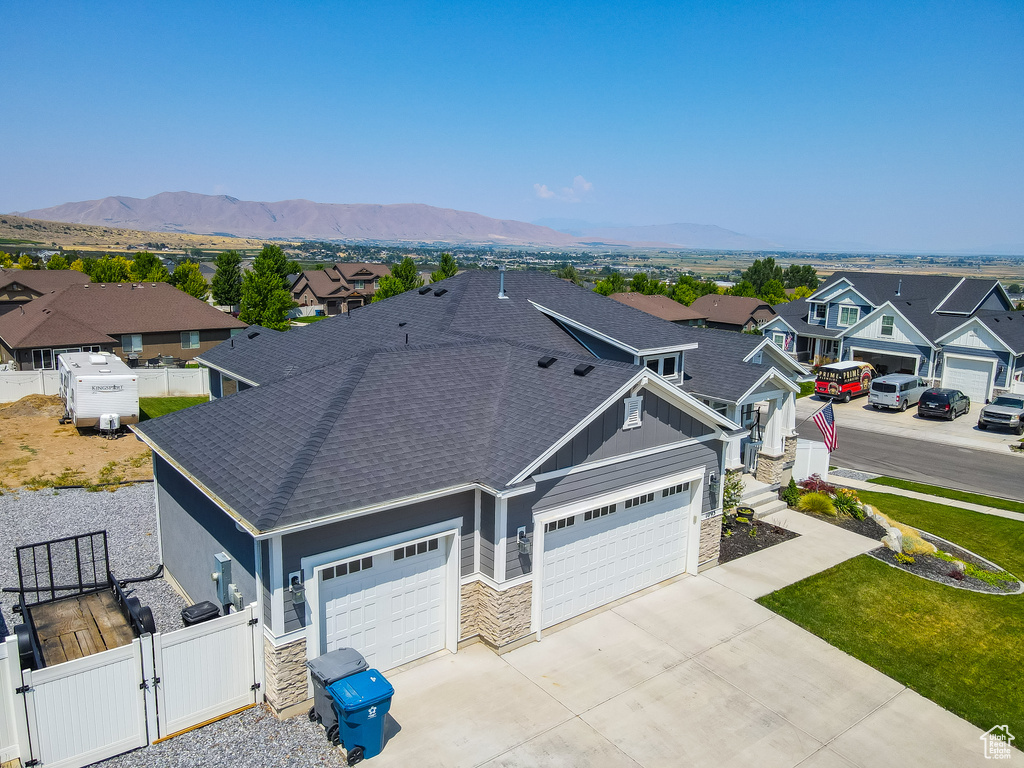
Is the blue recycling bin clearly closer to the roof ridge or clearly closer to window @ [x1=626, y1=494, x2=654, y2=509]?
the roof ridge

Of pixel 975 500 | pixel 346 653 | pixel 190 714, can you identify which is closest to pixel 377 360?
pixel 346 653

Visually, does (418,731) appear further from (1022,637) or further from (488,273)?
(488,273)

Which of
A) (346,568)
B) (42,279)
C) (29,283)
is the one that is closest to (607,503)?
(346,568)

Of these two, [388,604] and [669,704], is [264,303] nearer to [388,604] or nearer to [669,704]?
[388,604]

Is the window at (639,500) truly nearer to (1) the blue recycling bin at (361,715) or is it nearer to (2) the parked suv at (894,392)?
(1) the blue recycling bin at (361,715)

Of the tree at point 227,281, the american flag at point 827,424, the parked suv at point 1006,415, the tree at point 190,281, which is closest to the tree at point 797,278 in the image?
the parked suv at point 1006,415
